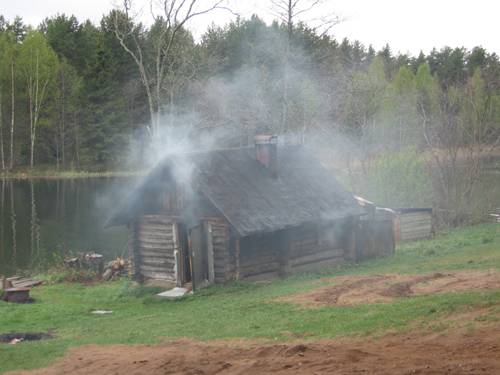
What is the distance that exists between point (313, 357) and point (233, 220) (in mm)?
10156

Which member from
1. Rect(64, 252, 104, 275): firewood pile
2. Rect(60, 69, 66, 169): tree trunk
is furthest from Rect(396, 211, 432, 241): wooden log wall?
Rect(60, 69, 66, 169): tree trunk

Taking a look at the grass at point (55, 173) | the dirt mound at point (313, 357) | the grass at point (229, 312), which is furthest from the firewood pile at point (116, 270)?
the grass at point (55, 173)

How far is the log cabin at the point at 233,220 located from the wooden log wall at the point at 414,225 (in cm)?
682

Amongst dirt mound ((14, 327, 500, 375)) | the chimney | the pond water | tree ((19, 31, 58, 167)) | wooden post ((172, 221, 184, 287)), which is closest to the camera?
dirt mound ((14, 327, 500, 375))

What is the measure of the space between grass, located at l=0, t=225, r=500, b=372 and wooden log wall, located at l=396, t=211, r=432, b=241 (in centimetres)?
451

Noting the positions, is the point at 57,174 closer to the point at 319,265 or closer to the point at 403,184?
the point at 403,184

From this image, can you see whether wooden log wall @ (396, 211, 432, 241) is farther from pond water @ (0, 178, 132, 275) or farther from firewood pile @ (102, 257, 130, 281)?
pond water @ (0, 178, 132, 275)

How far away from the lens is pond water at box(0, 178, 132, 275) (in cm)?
3241

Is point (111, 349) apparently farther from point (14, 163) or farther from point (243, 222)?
point (14, 163)

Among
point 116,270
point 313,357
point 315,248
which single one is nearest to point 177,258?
point 315,248

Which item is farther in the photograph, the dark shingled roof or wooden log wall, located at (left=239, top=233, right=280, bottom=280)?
wooden log wall, located at (left=239, top=233, right=280, bottom=280)

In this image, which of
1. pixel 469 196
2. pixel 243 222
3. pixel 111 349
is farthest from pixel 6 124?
pixel 111 349

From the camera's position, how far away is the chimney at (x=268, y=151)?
24.0 metres

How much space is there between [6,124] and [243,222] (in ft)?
191
